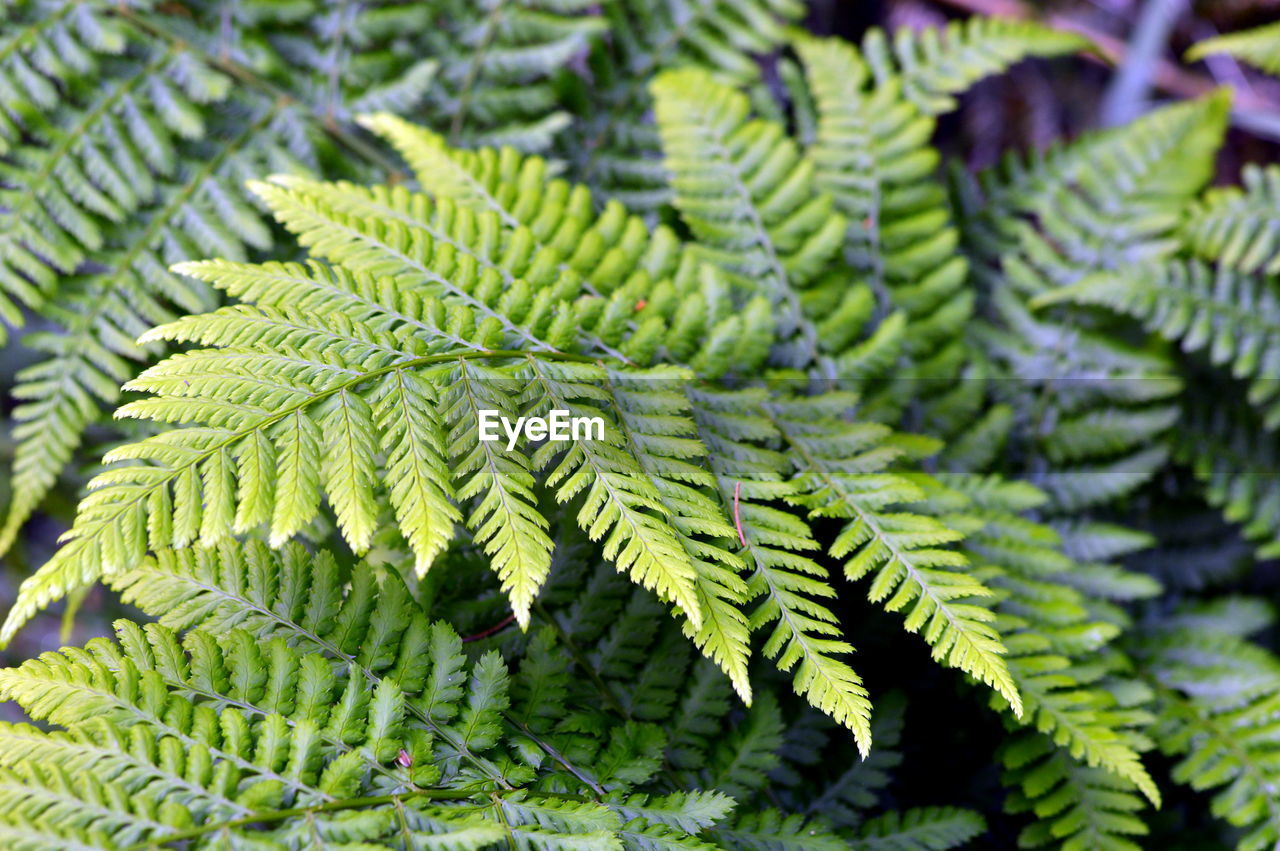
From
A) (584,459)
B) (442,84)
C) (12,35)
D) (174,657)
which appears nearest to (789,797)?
(584,459)

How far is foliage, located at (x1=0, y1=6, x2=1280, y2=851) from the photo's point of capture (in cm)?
111

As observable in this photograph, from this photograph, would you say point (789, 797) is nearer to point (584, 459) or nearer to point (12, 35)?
point (584, 459)

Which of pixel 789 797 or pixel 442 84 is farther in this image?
pixel 442 84

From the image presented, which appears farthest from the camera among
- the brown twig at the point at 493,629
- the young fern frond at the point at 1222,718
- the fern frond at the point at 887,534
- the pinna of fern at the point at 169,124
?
the pinna of fern at the point at 169,124

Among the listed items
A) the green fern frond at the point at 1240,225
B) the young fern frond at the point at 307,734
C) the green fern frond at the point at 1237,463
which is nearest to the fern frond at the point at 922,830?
the young fern frond at the point at 307,734

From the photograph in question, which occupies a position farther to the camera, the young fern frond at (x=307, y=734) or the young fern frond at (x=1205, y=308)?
the young fern frond at (x=1205, y=308)

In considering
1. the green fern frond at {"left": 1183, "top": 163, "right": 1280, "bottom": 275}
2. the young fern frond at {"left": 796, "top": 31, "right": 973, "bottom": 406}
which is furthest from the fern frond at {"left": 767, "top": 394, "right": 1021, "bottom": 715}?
the green fern frond at {"left": 1183, "top": 163, "right": 1280, "bottom": 275}

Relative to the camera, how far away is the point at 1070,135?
2615 millimetres

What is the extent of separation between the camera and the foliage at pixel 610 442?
1108mm

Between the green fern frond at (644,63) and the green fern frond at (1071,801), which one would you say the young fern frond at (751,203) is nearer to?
the green fern frond at (644,63)

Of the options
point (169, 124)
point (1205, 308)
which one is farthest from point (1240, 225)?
point (169, 124)

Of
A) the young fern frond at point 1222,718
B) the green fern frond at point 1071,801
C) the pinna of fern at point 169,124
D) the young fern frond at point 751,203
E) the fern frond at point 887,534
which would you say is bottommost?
the young fern frond at point 1222,718

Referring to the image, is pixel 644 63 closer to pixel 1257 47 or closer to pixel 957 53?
pixel 957 53

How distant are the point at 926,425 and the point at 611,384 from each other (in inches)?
32.6
